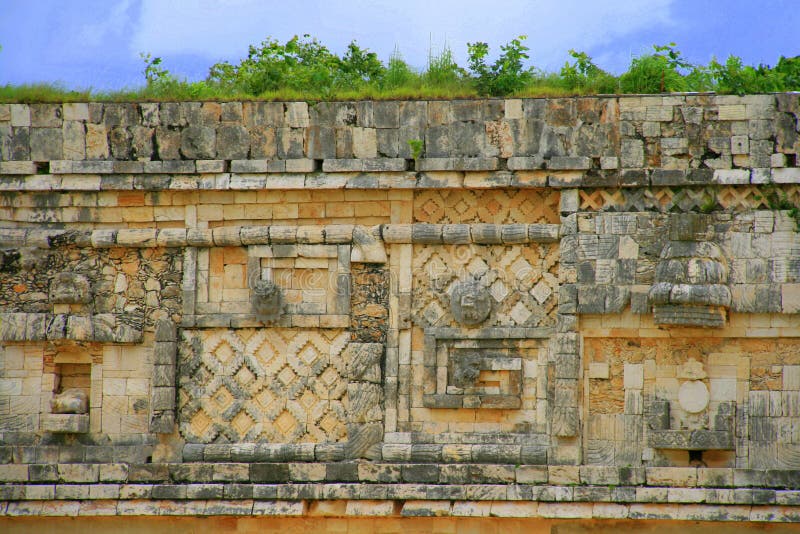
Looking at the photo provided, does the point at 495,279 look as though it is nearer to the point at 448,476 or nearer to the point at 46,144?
the point at 448,476

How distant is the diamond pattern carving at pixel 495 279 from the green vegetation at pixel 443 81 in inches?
66.0

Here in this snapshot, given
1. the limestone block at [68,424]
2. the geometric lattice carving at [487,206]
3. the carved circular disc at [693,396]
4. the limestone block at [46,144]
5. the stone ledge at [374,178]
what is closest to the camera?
the carved circular disc at [693,396]

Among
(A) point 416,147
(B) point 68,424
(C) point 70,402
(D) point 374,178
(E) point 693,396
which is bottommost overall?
(B) point 68,424

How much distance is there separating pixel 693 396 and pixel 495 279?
7.56 ft

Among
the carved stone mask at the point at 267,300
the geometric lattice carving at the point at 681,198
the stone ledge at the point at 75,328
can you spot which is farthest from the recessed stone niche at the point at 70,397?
the geometric lattice carving at the point at 681,198

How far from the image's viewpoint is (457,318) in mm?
12891

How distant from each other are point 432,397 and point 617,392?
6.13ft

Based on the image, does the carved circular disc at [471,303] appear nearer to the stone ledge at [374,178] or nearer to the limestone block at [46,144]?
the stone ledge at [374,178]

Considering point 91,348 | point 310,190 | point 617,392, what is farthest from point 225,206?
point 617,392

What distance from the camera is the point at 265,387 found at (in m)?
13.2

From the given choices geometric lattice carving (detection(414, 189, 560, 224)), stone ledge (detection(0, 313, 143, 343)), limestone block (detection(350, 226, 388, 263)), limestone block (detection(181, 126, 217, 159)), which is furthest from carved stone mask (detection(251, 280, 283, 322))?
geometric lattice carving (detection(414, 189, 560, 224))

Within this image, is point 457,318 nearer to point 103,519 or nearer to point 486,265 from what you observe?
point 486,265

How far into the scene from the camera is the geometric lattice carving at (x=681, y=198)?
41.5 ft

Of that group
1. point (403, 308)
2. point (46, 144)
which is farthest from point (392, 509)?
point (46, 144)
